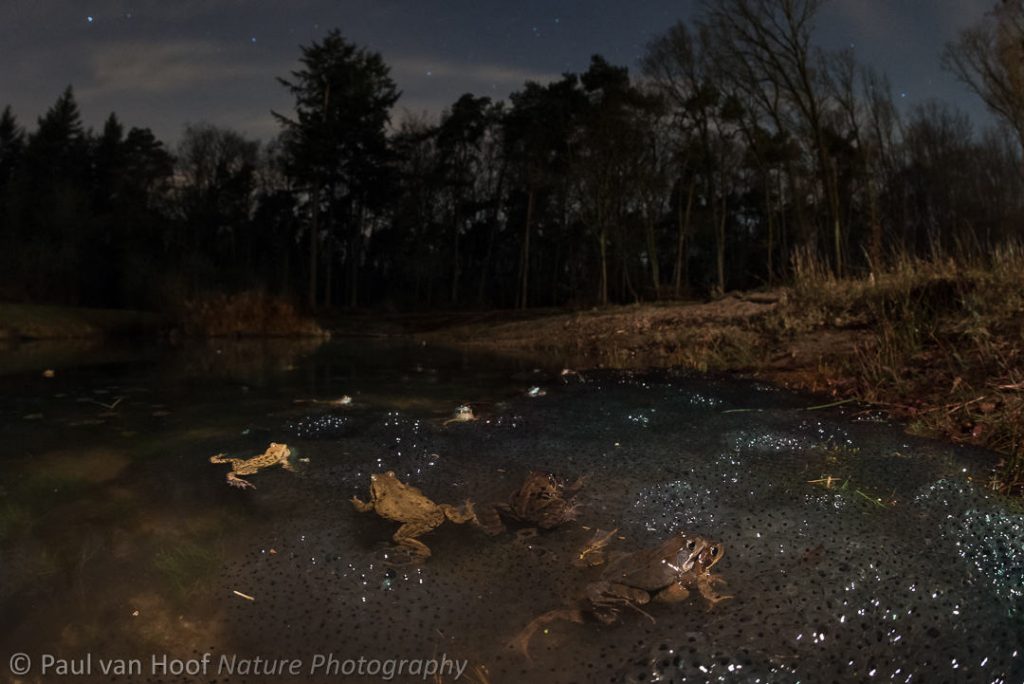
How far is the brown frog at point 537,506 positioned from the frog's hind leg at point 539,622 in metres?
0.51

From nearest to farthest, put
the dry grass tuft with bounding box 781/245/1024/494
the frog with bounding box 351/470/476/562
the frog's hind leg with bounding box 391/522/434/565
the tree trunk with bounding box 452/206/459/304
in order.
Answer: the frog's hind leg with bounding box 391/522/434/565, the frog with bounding box 351/470/476/562, the dry grass tuft with bounding box 781/245/1024/494, the tree trunk with bounding box 452/206/459/304

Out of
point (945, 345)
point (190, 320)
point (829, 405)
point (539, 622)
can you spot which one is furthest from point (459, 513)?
point (190, 320)

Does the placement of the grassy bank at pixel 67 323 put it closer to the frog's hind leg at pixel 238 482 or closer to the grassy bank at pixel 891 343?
the grassy bank at pixel 891 343

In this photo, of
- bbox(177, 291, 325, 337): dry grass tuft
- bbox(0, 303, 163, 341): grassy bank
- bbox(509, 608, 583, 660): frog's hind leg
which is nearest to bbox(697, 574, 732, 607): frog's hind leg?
bbox(509, 608, 583, 660): frog's hind leg

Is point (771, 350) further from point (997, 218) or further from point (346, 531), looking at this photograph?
point (997, 218)

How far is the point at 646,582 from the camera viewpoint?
6.19ft

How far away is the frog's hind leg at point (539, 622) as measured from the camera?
1.65 meters

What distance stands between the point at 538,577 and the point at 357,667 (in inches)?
23.9

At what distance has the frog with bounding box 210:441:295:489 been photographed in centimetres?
270

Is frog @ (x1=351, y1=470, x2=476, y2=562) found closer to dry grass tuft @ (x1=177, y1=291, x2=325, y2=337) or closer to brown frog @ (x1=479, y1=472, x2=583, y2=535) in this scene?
brown frog @ (x1=479, y1=472, x2=583, y2=535)

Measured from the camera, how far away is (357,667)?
160 cm

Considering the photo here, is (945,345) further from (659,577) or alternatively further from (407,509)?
(407,509)

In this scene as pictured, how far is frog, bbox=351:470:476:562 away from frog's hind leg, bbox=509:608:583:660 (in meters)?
0.57

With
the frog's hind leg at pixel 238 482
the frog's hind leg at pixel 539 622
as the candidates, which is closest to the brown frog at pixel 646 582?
the frog's hind leg at pixel 539 622
